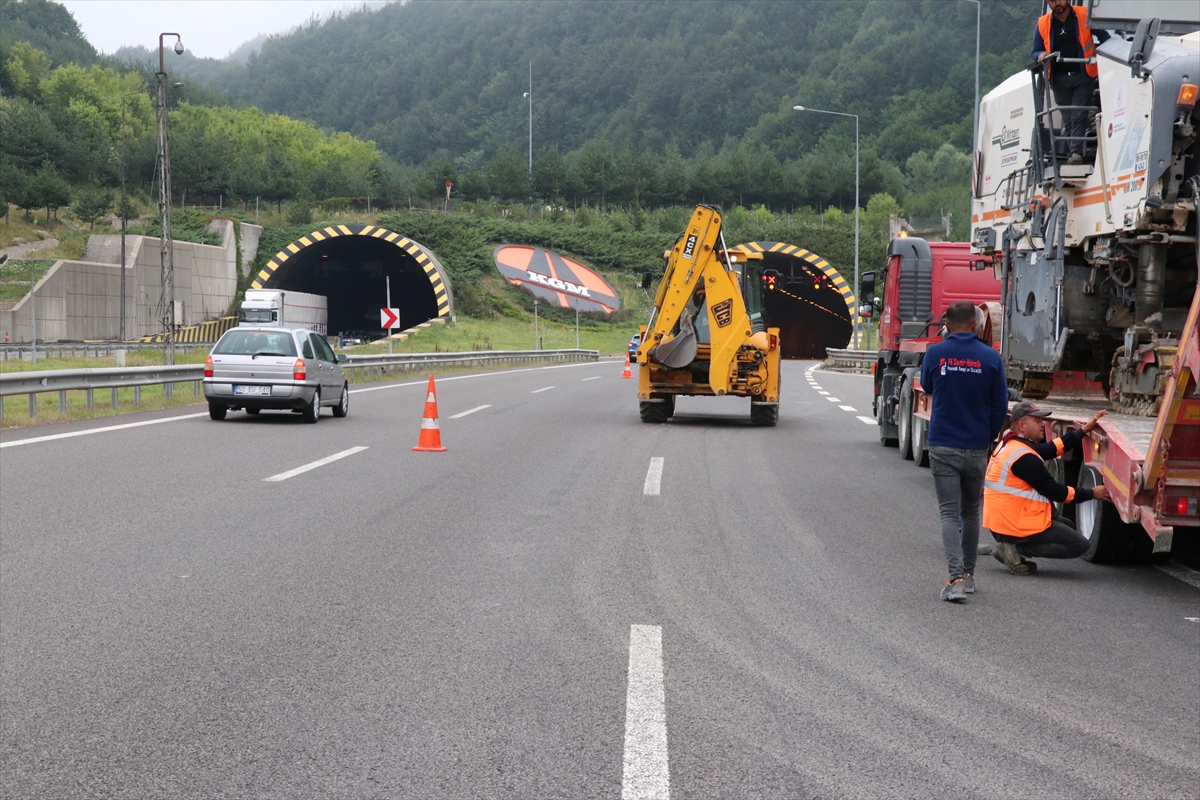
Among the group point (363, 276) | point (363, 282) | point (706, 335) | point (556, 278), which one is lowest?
point (706, 335)

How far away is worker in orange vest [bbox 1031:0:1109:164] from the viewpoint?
9.33 meters

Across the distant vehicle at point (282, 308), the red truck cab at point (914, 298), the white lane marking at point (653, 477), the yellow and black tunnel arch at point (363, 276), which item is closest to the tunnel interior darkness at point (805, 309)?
the yellow and black tunnel arch at point (363, 276)

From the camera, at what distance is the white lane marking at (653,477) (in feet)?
37.5

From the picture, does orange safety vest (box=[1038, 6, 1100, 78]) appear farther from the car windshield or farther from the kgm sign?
the kgm sign

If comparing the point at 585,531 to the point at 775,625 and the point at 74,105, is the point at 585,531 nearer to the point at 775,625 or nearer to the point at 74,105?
the point at 775,625

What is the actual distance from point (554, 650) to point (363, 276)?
80511 mm

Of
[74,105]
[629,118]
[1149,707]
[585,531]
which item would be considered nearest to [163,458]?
[585,531]

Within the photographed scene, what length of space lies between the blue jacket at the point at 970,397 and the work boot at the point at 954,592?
89 centimetres

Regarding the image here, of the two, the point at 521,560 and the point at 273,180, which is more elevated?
the point at 273,180

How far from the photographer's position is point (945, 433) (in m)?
7.37

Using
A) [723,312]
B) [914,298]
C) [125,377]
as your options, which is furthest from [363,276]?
[914,298]

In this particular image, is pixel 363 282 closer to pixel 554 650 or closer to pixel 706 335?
pixel 706 335

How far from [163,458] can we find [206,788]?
32.5ft

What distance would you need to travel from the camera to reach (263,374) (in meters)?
18.2
